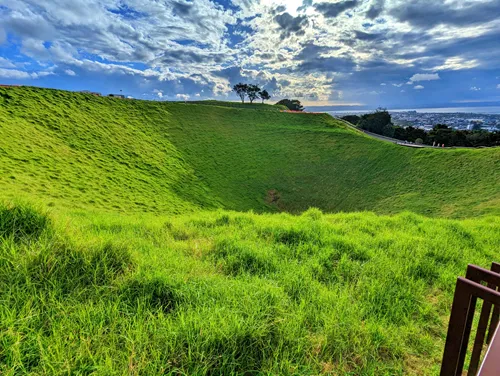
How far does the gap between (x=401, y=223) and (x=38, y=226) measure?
27.1 feet

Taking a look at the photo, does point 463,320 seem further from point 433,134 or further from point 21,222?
point 433,134

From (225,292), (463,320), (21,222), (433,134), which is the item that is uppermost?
(433,134)

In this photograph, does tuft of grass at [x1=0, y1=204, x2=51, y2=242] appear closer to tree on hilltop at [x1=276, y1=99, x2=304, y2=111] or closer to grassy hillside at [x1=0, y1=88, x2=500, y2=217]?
grassy hillside at [x1=0, y1=88, x2=500, y2=217]

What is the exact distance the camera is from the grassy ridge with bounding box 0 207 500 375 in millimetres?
2219

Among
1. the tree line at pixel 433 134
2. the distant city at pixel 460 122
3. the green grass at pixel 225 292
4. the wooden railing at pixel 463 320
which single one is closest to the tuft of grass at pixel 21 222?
the green grass at pixel 225 292

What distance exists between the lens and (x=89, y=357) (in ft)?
6.98

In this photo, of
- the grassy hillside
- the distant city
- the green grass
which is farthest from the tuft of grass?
the distant city

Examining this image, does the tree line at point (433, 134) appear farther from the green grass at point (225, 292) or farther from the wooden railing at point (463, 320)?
the wooden railing at point (463, 320)

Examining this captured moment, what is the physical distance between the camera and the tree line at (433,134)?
41344mm

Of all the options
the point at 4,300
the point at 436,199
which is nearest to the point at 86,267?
the point at 4,300

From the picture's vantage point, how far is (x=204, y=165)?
87.3 ft

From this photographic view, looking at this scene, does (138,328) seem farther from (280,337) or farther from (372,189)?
(372,189)

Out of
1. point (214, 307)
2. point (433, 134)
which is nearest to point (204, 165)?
point (214, 307)

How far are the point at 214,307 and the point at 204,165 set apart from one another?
24401 mm
